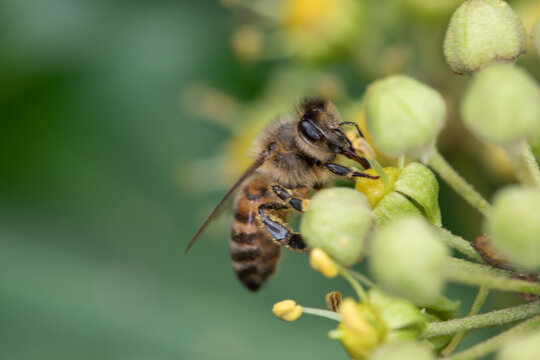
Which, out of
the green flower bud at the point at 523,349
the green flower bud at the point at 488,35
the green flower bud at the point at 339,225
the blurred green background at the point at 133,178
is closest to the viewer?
the green flower bud at the point at 523,349

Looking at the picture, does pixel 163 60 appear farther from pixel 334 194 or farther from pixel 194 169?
pixel 334 194

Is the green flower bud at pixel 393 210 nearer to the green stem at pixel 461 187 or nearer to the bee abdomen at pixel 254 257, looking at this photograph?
the green stem at pixel 461 187

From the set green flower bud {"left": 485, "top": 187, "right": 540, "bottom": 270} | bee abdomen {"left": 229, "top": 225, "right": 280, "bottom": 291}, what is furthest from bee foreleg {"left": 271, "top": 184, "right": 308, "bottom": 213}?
green flower bud {"left": 485, "top": 187, "right": 540, "bottom": 270}

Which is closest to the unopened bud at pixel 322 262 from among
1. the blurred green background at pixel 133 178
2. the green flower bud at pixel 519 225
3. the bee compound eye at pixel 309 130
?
the green flower bud at pixel 519 225

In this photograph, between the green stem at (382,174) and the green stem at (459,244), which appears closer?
the green stem at (459,244)

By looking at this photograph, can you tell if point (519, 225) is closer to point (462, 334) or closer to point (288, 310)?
point (462, 334)

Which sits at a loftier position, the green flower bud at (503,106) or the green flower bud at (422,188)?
the green flower bud at (503,106)

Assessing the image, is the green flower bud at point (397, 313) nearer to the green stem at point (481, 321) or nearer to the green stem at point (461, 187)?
the green stem at point (481, 321)

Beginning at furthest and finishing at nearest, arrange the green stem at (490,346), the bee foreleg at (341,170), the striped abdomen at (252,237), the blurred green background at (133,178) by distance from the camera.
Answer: the blurred green background at (133,178) → the striped abdomen at (252,237) → the bee foreleg at (341,170) → the green stem at (490,346)

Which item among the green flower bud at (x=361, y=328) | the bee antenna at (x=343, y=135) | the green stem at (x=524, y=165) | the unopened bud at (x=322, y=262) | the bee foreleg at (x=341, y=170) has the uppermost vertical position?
the bee antenna at (x=343, y=135)

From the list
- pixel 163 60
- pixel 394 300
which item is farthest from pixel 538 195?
pixel 163 60
